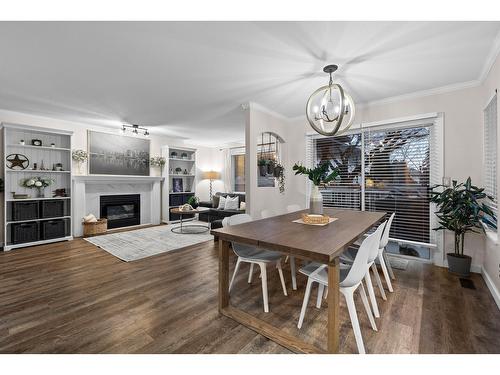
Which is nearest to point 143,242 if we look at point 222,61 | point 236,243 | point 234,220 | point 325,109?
point 234,220

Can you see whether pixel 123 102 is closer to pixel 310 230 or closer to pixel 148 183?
pixel 148 183

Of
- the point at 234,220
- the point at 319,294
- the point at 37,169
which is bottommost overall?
the point at 319,294

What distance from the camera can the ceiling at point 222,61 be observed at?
191 cm

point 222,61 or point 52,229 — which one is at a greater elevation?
point 222,61

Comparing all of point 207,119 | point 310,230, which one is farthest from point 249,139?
point 310,230

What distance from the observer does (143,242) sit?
4418 millimetres

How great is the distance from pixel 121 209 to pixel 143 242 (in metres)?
1.97

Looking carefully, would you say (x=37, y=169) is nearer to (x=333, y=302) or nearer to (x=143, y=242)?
(x=143, y=242)

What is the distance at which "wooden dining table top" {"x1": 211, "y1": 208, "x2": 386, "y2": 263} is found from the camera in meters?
1.46

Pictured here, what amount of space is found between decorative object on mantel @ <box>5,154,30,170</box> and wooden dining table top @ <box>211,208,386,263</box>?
4572 mm

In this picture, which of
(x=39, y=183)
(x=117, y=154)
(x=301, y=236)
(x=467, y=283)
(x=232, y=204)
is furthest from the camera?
(x=232, y=204)

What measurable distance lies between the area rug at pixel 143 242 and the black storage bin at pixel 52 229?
18.2 inches

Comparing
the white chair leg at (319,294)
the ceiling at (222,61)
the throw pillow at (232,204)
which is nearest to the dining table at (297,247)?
the white chair leg at (319,294)

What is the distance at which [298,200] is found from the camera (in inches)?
179
